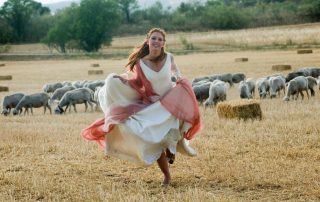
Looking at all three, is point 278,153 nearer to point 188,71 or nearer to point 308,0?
point 188,71

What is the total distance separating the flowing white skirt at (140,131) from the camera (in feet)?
28.1

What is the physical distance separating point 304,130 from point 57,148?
17.2ft

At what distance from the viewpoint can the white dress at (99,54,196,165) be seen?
856cm

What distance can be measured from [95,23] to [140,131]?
2870 inches

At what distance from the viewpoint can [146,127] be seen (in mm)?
8547

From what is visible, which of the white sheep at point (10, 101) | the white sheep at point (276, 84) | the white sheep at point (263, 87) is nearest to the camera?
the white sheep at point (10, 101)

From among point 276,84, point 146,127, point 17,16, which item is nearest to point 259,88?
point 276,84

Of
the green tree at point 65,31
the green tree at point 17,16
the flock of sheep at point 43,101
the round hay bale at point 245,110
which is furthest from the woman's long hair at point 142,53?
the green tree at point 17,16

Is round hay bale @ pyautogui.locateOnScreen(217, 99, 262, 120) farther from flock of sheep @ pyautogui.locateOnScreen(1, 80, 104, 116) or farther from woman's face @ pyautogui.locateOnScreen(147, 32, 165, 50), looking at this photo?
flock of sheep @ pyautogui.locateOnScreen(1, 80, 104, 116)

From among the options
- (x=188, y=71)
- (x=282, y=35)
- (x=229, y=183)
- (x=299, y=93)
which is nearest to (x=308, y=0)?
(x=282, y=35)

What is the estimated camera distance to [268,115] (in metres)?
16.5

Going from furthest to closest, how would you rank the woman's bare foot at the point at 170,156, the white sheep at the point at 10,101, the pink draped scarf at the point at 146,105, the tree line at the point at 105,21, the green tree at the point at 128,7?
1. the green tree at the point at 128,7
2. the tree line at the point at 105,21
3. the white sheep at the point at 10,101
4. the woman's bare foot at the point at 170,156
5. the pink draped scarf at the point at 146,105

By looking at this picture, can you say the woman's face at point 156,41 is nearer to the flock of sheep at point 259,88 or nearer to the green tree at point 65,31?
the flock of sheep at point 259,88

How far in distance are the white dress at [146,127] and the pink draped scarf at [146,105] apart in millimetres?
68
